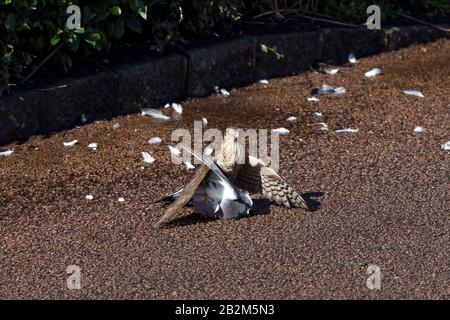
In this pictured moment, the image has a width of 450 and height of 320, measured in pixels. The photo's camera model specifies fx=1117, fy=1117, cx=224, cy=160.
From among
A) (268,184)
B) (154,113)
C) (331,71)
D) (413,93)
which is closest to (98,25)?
(154,113)

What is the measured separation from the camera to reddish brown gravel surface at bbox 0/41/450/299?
433cm

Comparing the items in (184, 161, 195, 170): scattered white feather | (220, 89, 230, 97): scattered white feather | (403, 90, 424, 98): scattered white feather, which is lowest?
(403, 90, 424, 98): scattered white feather

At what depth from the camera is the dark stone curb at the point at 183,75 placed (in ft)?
19.2

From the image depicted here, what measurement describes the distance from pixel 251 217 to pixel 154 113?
1.52 meters

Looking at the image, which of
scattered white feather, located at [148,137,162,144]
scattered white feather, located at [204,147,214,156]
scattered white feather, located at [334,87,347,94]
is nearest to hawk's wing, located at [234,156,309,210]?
scattered white feather, located at [204,147,214,156]

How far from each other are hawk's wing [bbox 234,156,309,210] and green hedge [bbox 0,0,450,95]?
1419mm

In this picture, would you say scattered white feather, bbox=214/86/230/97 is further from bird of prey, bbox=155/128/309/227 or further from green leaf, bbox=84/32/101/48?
bird of prey, bbox=155/128/309/227

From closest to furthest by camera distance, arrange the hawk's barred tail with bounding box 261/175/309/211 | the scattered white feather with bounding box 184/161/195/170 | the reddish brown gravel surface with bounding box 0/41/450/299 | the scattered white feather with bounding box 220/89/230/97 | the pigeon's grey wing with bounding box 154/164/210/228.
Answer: the reddish brown gravel surface with bounding box 0/41/450/299 → the pigeon's grey wing with bounding box 154/164/210/228 → the hawk's barred tail with bounding box 261/175/309/211 → the scattered white feather with bounding box 184/161/195/170 → the scattered white feather with bounding box 220/89/230/97

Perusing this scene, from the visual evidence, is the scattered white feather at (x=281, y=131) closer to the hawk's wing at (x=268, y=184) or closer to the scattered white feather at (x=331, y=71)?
the hawk's wing at (x=268, y=184)

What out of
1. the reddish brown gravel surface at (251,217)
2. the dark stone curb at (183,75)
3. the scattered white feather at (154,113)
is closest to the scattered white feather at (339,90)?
the reddish brown gravel surface at (251,217)

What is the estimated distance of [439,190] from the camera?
17.3ft

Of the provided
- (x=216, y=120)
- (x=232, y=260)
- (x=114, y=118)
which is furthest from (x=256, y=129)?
(x=232, y=260)

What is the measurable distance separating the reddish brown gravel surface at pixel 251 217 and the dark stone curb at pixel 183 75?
0.40 feet

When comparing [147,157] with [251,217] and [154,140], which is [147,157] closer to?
[154,140]
